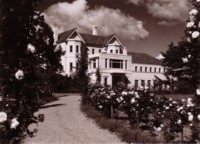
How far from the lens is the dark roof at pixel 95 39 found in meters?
53.9

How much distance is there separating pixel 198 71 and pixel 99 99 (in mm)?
10852

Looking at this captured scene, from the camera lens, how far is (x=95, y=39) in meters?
55.3

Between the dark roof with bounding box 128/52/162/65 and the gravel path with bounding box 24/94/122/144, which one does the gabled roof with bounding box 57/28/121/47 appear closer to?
the dark roof with bounding box 128/52/162/65

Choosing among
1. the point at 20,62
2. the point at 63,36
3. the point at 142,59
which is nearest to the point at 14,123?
the point at 20,62

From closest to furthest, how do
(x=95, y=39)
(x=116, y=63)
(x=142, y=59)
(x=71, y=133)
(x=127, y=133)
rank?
(x=127, y=133) < (x=71, y=133) < (x=116, y=63) < (x=95, y=39) < (x=142, y=59)

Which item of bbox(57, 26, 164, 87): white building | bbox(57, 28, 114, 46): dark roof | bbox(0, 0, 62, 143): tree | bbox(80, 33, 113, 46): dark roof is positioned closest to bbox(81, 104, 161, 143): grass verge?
bbox(0, 0, 62, 143): tree

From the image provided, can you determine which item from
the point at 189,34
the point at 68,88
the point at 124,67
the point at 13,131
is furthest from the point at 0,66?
the point at 124,67

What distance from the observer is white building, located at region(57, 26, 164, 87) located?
49.7 metres

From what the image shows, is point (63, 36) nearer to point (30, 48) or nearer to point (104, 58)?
point (104, 58)

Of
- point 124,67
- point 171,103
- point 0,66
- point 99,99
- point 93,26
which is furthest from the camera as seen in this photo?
point 93,26

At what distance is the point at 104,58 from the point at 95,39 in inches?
281

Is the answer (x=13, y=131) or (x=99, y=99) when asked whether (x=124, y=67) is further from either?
(x=13, y=131)

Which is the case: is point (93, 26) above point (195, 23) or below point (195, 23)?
above

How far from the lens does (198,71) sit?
723 cm
